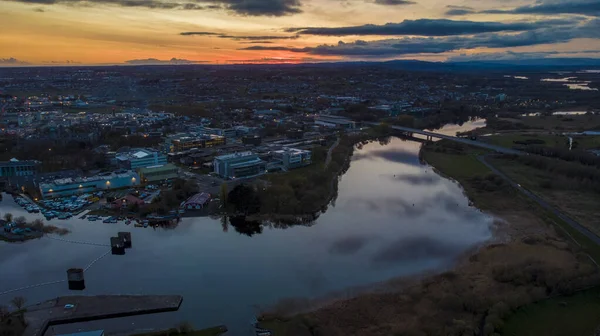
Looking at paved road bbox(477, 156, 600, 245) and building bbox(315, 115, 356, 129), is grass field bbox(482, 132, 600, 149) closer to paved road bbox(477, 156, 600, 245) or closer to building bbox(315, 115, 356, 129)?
paved road bbox(477, 156, 600, 245)

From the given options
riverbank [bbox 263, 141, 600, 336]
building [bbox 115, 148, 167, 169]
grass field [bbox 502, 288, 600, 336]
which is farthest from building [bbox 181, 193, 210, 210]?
grass field [bbox 502, 288, 600, 336]

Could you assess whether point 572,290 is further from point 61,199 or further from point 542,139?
point 542,139

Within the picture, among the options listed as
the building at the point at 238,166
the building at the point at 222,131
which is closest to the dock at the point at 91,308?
the building at the point at 238,166

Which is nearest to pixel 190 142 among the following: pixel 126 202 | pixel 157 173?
pixel 157 173

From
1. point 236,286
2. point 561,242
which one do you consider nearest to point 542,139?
point 561,242

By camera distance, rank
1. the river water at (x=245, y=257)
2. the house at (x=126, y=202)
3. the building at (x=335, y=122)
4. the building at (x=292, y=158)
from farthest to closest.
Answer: the building at (x=335, y=122), the building at (x=292, y=158), the house at (x=126, y=202), the river water at (x=245, y=257)

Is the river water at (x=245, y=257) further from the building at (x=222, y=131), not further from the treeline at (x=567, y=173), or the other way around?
the building at (x=222, y=131)

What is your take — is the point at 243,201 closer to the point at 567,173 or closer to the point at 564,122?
the point at 567,173
